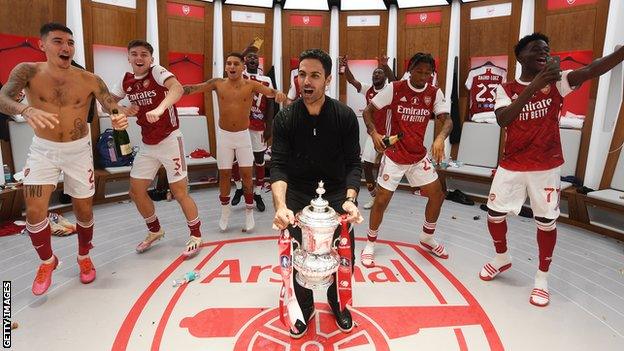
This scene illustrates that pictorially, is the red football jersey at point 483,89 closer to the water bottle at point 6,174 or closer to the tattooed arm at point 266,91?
the tattooed arm at point 266,91

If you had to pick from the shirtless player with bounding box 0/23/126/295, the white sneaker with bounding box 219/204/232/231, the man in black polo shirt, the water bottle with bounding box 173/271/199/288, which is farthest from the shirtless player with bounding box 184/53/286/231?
the man in black polo shirt

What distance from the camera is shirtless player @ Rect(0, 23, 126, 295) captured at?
8.76 feet

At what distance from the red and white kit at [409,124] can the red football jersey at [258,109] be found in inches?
94.9

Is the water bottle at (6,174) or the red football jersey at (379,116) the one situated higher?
the red football jersey at (379,116)

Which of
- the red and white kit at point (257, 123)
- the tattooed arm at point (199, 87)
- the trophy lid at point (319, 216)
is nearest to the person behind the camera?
the trophy lid at point (319, 216)

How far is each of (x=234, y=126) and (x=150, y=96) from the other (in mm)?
998

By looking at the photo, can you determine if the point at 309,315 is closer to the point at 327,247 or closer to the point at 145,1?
the point at 327,247

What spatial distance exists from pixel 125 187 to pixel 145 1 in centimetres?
295

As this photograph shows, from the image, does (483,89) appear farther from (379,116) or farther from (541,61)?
(541,61)

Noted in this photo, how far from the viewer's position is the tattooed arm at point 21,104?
7.68ft

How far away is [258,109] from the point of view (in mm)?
5602

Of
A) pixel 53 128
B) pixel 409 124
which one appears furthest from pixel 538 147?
pixel 53 128

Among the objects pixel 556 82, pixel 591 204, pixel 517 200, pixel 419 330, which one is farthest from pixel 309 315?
pixel 591 204

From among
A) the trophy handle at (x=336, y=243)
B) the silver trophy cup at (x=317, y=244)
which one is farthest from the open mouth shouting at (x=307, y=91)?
the trophy handle at (x=336, y=243)
